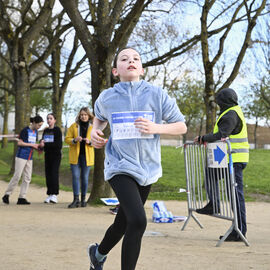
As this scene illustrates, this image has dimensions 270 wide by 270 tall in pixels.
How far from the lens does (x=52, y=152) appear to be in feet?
34.5

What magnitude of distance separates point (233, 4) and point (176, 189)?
253 inches

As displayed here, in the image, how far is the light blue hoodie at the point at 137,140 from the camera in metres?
3.46

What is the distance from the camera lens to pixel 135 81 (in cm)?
370

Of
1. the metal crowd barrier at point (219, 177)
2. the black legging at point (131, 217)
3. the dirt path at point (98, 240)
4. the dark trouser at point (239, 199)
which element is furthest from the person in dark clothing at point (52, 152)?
the black legging at point (131, 217)

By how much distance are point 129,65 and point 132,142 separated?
65 cm

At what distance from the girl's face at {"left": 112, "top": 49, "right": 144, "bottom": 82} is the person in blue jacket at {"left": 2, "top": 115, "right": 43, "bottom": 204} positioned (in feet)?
22.0

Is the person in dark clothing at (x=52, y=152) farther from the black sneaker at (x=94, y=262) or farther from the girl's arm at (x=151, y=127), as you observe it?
the girl's arm at (x=151, y=127)

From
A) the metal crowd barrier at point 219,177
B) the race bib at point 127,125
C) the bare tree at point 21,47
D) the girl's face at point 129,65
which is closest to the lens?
the race bib at point 127,125

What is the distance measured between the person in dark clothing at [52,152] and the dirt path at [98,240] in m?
1.28

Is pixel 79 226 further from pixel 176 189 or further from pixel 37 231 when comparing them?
pixel 176 189

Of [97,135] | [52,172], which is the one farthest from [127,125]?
[52,172]

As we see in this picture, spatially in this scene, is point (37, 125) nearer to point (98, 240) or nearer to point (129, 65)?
point (98, 240)

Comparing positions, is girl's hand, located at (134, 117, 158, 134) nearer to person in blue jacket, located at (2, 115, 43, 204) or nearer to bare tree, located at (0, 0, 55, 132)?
person in blue jacket, located at (2, 115, 43, 204)

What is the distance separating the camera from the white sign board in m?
6.12
